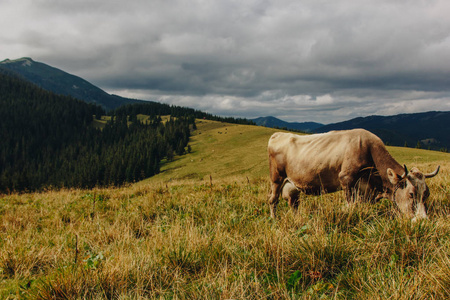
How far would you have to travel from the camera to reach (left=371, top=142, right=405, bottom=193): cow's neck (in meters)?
4.88

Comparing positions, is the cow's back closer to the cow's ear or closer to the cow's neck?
the cow's neck

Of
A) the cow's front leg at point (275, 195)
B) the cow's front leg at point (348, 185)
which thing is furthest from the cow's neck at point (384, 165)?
the cow's front leg at point (275, 195)

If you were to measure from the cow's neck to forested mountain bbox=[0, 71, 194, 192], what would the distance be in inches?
3703

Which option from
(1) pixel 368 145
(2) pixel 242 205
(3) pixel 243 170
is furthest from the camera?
(3) pixel 243 170

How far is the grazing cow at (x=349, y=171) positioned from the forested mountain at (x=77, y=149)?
92272 millimetres

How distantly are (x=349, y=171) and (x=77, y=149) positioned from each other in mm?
188850

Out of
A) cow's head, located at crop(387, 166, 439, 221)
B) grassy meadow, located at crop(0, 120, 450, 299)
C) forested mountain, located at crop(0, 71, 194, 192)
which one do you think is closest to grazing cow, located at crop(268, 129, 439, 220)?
cow's head, located at crop(387, 166, 439, 221)

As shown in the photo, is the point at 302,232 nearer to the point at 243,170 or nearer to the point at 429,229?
the point at 429,229

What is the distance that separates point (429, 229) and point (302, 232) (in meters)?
1.70

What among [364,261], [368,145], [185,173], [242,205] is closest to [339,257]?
[364,261]

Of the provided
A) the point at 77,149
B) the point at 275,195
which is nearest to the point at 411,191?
the point at 275,195

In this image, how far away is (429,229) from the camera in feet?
10.9

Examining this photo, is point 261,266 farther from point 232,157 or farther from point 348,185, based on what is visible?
point 232,157

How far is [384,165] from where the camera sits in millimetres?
4930
